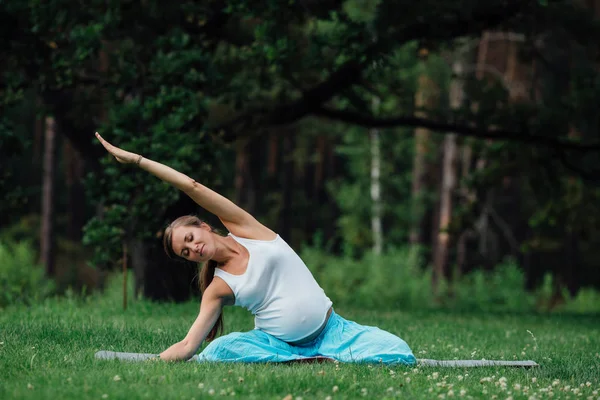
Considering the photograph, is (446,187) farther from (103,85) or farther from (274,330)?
(274,330)

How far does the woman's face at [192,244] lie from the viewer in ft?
20.2

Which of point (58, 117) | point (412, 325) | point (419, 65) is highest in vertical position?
point (419, 65)

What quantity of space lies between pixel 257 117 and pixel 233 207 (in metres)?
8.50

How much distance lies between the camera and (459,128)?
15.7 meters

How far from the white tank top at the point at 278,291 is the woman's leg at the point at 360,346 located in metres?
0.21

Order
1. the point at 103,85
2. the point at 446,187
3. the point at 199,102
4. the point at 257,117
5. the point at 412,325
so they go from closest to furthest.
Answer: the point at 412,325 → the point at 199,102 → the point at 103,85 → the point at 257,117 → the point at 446,187

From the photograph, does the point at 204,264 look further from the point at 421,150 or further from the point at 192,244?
the point at 421,150

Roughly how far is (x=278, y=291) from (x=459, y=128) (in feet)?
32.4

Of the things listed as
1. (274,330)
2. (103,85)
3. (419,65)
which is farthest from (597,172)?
(419,65)

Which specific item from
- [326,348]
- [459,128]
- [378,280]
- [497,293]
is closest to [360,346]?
[326,348]

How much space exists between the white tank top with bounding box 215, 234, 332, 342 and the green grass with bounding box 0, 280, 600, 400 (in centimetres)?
36

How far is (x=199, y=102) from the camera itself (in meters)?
12.3

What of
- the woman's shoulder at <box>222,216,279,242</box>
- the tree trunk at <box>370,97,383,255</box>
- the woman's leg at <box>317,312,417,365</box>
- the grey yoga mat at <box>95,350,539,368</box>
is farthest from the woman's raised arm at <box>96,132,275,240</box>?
the tree trunk at <box>370,97,383,255</box>

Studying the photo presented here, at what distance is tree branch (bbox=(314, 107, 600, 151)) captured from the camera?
50.9 feet
